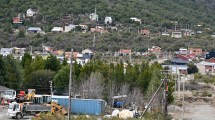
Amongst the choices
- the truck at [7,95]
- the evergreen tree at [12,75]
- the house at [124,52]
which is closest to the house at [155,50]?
the house at [124,52]

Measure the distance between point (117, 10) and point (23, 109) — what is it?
72840 mm

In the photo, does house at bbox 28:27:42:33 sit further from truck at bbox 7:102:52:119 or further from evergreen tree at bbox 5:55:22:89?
truck at bbox 7:102:52:119

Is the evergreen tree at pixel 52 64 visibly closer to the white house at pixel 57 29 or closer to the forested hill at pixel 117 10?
the white house at pixel 57 29

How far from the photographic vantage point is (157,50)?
89.3 metres

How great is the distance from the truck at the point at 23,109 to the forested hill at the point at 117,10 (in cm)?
6023

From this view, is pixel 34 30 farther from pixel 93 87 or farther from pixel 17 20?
pixel 93 87

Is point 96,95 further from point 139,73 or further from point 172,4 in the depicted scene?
point 172,4

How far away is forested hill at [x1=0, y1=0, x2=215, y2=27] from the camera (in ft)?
334

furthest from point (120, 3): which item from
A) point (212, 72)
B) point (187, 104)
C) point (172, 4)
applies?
point (187, 104)

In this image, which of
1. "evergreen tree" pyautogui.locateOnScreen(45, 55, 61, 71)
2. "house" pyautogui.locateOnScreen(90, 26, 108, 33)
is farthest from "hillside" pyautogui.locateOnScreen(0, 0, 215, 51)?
"evergreen tree" pyautogui.locateOnScreen(45, 55, 61, 71)

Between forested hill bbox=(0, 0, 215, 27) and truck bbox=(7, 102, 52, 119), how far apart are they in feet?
198

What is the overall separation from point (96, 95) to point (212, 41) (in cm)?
6094

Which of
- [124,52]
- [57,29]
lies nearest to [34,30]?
[57,29]

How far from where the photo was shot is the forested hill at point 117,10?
101938mm
